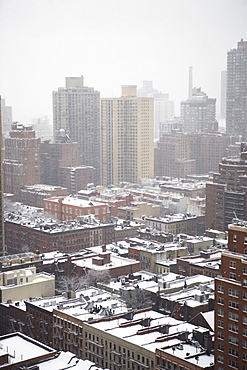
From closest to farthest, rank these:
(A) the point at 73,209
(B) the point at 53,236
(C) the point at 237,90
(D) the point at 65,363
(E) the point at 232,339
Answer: (E) the point at 232,339, (D) the point at 65,363, (B) the point at 53,236, (A) the point at 73,209, (C) the point at 237,90

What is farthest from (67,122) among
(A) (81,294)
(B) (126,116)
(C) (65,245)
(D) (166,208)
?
(A) (81,294)

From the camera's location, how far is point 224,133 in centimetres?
6744

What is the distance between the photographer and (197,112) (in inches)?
3078

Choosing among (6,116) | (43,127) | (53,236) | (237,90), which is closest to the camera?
(53,236)

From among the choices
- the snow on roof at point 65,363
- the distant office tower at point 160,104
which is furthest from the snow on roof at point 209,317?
the distant office tower at point 160,104

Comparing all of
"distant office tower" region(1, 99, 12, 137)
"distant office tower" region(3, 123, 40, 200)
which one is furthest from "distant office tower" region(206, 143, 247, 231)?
"distant office tower" region(1, 99, 12, 137)

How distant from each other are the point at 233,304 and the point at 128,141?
152ft

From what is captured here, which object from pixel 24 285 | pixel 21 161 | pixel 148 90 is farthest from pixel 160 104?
pixel 24 285

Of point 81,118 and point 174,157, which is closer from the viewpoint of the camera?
point 81,118

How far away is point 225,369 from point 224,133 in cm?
5442

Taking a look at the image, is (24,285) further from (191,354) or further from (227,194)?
(227,194)

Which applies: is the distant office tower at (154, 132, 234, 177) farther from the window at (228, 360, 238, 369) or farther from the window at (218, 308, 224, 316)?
the window at (228, 360, 238, 369)

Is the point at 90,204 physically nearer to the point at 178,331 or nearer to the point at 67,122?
the point at 178,331

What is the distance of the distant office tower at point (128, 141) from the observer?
59156mm
